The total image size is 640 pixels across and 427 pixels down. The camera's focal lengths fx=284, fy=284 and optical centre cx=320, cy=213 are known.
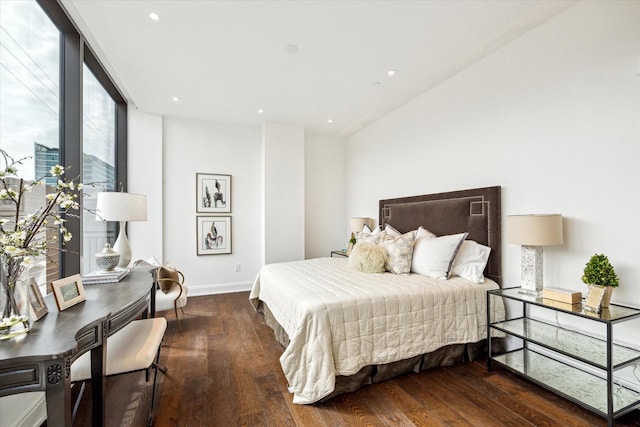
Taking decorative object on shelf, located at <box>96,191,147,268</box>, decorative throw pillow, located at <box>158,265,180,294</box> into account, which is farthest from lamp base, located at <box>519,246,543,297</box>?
decorative throw pillow, located at <box>158,265,180,294</box>

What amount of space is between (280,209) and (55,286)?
3.46m

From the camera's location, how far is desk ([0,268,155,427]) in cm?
99

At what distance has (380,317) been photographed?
2.11 meters

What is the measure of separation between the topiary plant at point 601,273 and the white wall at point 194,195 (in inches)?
169

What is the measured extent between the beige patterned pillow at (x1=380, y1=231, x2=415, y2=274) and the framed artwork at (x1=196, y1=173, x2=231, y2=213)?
297cm

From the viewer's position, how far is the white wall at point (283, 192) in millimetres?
4723

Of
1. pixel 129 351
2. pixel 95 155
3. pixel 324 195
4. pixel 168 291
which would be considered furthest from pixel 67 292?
pixel 324 195

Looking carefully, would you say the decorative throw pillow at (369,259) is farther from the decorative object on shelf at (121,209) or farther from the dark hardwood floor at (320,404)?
the decorative object on shelf at (121,209)

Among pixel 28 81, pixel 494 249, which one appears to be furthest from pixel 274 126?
pixel 494 249

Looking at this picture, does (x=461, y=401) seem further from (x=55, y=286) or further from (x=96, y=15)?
(x=96, y=15)

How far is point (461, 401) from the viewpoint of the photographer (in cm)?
195

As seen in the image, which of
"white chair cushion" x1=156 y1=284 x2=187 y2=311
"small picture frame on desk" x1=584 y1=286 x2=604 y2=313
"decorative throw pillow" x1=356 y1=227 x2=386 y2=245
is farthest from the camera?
"decorative throw pillow" x1=356 y1=227 x2=386 y2=245

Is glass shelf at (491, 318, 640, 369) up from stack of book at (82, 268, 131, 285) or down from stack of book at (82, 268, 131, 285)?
down

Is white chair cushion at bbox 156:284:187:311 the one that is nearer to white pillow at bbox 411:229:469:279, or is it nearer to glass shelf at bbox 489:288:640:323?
white pillow at bbox 411:229:469:279
